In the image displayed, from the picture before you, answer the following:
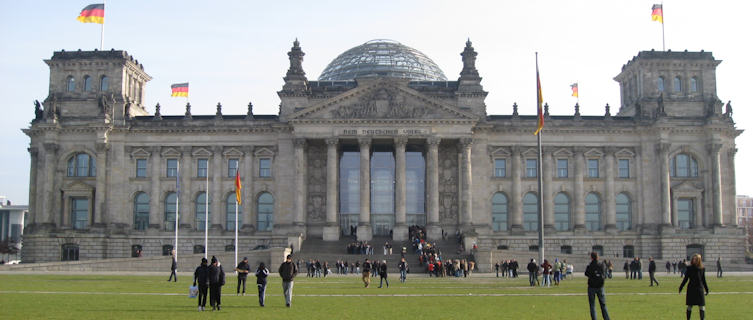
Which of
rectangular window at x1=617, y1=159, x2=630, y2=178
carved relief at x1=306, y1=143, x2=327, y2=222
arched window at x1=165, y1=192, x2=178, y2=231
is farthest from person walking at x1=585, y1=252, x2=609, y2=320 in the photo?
arched window at x1=165, y1=192, x2=178, y2=231

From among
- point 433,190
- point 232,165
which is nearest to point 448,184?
point 433,190

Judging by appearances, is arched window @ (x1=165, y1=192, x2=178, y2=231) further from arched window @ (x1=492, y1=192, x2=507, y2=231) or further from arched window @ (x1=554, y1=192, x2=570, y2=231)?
arched window @ (x1=554, y1=192, x2=570, y2=231)

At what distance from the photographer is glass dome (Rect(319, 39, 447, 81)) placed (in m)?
97.2

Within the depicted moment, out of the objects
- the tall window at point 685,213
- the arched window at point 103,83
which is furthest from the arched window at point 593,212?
the arched window at point 103,83

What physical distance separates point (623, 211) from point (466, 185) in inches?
703

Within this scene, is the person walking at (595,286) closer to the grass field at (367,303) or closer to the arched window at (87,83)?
the grass field at (367,303)

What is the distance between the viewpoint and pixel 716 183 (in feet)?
274

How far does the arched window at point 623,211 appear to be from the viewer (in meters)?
85.8

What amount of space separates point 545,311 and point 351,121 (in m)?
54.4

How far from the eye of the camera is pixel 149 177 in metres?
85.8

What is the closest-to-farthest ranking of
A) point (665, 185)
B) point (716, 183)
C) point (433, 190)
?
point (433, 190), point (716, 183), point (665, 185)

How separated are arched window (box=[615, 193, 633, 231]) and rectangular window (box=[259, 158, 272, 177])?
119 feet

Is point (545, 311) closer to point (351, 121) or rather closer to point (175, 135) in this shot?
point (351, 121)

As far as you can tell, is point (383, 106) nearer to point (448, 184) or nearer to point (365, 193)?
point (365, 193)
